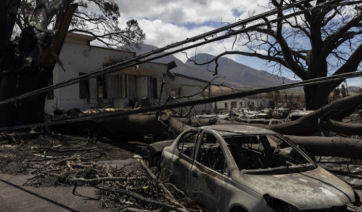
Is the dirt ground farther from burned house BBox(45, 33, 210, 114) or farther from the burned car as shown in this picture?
burned house BBox(45, 33, 210, 114)

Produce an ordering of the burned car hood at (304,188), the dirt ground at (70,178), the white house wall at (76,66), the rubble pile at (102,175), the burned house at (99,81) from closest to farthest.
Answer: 1. the burned car hood at (304,188)
2. the rubble pile at (102,175)
3. the dirt ground at (70,178)
4. the white house wall at (76,66)
5. the burned house at (99,81)

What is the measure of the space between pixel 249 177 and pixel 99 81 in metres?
24.0

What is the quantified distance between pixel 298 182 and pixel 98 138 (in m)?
10.1

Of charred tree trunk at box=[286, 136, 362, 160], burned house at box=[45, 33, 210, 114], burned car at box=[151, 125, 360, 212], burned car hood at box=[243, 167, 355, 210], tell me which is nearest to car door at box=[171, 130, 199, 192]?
burned car at box=[151, 125, 360, 212]

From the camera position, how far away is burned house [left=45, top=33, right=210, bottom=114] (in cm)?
2355

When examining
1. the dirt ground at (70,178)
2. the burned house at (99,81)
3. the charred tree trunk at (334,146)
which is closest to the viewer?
the dirt ground at (70,178)

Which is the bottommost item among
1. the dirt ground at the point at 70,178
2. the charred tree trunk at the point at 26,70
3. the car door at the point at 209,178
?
the dirt ground at the point at 70,178

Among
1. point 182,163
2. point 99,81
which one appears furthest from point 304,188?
point 99,81

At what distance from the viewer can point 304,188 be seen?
4.30m

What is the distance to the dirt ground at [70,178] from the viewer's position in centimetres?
602

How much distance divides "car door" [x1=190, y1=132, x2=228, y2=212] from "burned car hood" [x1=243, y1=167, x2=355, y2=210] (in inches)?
17.2

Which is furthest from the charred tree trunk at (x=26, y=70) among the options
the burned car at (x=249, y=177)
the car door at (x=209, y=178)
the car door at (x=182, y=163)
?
the car door at (x=209, y=178)

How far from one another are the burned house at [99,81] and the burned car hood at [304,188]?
16.5 metres

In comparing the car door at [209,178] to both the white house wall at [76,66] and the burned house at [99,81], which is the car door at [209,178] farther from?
the white house wall at [76,66]
